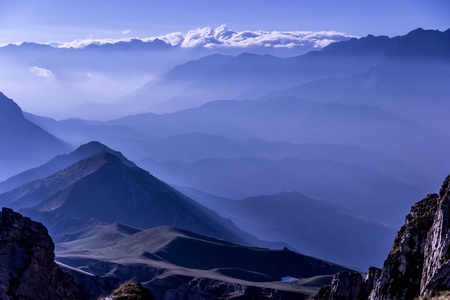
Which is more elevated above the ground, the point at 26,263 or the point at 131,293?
the point at 26,263

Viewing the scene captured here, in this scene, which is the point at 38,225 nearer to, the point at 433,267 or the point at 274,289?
the point at 433,267

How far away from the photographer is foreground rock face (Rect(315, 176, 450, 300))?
67.5 feet

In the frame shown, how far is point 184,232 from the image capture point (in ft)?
505

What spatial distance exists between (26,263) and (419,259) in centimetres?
1441

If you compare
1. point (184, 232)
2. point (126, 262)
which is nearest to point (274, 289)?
point (126, 262)

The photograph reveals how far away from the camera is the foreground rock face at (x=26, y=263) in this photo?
26891 millimetres

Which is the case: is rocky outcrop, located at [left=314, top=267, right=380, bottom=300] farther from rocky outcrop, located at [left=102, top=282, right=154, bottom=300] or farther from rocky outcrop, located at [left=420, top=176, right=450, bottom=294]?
rocky outcrop, located at [left=102, top=282, right=154, bottom=300]

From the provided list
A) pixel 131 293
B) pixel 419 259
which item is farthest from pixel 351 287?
pixel 131 293

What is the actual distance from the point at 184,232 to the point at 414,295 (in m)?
133

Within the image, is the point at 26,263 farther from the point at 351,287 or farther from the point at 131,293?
the point at 351,287

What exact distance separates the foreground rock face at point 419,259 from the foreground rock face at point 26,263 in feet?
39.1

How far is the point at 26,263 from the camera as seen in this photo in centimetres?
2781

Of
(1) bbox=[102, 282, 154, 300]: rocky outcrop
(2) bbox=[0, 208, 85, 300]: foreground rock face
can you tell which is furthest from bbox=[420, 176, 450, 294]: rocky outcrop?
(2) bbox=[0, 208, 85, 300]: foreground rock face

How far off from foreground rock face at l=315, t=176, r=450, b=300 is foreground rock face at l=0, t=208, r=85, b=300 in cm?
1191
